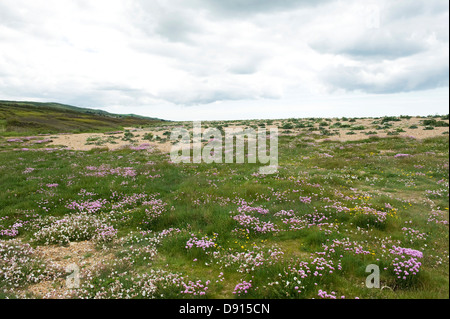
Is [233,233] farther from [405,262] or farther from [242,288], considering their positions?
[405,262]

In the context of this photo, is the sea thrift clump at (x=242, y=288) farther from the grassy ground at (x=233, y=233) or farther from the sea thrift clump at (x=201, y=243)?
the sea thrift clump at (x=201, y=243)

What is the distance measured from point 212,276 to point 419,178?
45.6 ft

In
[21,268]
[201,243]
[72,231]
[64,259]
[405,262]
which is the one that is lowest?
[64,259]

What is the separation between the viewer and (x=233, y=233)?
27.0ft

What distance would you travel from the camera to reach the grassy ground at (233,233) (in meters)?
5.58

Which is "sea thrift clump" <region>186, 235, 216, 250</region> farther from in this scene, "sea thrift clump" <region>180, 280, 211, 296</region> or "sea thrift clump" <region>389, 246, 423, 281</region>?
"sea thrift clump" <region>389, 246, 423, 281</region>

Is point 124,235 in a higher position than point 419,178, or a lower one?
lower

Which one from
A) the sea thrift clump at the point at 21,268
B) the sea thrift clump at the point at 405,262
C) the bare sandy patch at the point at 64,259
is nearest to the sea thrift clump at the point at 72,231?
the bare sandy patch at the point at 64,259

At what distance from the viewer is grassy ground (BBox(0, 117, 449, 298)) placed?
220 inches

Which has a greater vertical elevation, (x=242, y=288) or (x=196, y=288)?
(x=242, y=288)

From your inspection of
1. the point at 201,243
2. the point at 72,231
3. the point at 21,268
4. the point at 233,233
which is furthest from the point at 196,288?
the point at 72,231
